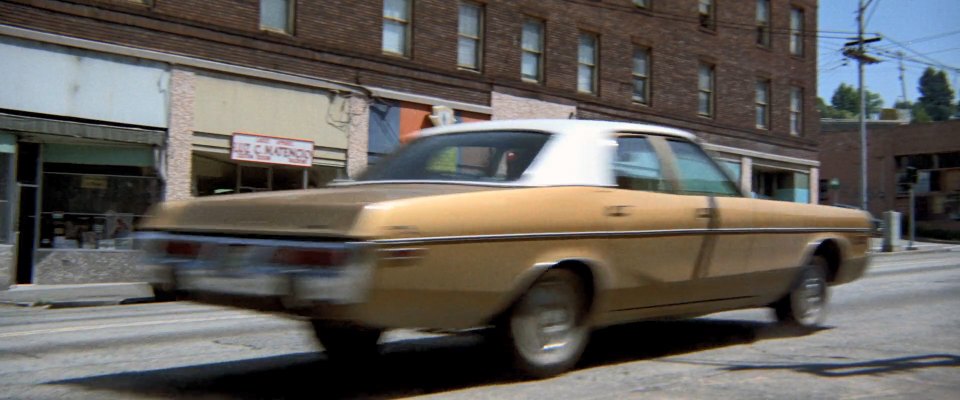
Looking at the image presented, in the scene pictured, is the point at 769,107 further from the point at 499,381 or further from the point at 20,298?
the point at 499,381

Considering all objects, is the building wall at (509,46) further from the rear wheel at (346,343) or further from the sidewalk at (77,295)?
the rear wheel at (346,343)

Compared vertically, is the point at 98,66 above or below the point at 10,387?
above

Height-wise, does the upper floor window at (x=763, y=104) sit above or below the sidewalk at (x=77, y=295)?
above

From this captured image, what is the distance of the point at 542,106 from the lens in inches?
909

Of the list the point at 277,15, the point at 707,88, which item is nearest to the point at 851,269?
the point at 277,15

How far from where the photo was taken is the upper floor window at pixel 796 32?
32.6 meters

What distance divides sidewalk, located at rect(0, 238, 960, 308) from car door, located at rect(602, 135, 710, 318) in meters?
7.12

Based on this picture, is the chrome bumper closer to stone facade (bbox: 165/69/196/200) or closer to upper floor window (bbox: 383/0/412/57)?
stone facade (bbox: 165/69/196/200)

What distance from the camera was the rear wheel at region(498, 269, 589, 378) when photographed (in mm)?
5262

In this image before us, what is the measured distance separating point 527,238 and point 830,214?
367 cm

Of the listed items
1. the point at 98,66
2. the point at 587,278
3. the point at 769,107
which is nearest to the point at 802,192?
the point at 769,107

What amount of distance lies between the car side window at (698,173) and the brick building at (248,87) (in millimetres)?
11495

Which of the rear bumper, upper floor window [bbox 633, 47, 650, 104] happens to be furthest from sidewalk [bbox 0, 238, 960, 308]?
upper floor window [bbox 633, 47, 650, 104]

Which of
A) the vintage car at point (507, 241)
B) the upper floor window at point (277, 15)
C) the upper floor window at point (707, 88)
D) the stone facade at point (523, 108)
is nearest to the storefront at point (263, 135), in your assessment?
the upper floor window at point (277, 15)
